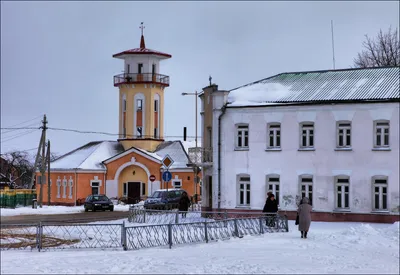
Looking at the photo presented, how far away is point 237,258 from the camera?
2161 cm

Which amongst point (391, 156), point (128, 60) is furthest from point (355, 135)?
point (128, 60)

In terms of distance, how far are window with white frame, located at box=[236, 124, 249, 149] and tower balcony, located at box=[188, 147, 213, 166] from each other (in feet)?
5.75

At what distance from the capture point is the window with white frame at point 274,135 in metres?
40.7

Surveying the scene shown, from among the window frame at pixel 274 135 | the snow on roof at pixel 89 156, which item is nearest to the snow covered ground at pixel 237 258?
the window frame at pixel 274 135

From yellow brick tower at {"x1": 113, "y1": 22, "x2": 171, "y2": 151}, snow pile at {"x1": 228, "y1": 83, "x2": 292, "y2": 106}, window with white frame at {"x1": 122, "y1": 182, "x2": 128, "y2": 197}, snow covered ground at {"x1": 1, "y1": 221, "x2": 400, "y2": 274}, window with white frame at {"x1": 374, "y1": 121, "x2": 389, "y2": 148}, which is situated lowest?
snow covered ground at {"x1": 1, "y1": 221, "x2": 400, "y2": 274}

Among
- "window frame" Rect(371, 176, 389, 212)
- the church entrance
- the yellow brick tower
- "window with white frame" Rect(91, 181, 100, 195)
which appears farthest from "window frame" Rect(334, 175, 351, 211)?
the yellow brick tower

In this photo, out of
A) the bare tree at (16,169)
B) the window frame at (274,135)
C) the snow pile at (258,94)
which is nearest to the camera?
the window frame at (274,135)

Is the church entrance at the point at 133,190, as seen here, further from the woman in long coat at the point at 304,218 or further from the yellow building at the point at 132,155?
the woman in long coat at the point at 304,218

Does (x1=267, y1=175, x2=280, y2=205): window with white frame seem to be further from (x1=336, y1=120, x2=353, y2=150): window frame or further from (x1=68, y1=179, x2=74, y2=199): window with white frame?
(x1=68, y1=179, x2=74, y2=199): window with white frame

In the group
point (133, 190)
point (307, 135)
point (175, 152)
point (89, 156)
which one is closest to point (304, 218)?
point (307, 135)

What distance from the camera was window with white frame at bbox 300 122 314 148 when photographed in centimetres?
3988

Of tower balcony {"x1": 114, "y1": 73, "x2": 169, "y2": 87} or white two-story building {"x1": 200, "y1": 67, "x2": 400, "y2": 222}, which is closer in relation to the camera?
white two-story building {"x1": 200, "y1": 67, "x2": 400, "y2": 222}

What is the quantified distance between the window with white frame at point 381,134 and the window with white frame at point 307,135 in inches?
126

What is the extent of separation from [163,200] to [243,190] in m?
10.5
